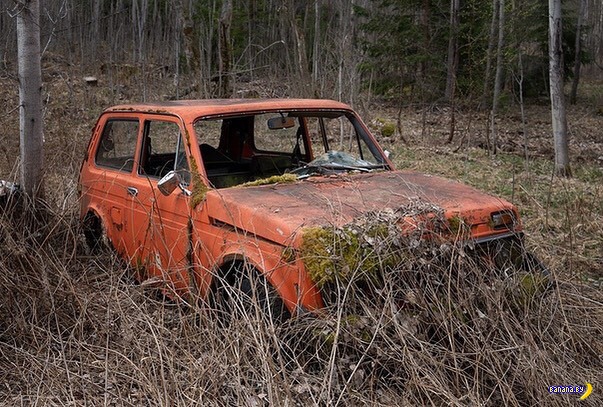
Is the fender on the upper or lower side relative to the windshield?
lower

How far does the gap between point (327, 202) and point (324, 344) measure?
40.6 inches

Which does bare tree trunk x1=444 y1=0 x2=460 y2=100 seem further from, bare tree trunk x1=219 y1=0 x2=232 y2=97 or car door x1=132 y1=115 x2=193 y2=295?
car door x1=132 y1=115 x2=193 y2=295

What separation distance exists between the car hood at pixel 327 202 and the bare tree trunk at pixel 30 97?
7.86ft

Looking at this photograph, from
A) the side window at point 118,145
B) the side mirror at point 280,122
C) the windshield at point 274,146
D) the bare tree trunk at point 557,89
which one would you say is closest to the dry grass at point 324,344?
the side window at point 118,145

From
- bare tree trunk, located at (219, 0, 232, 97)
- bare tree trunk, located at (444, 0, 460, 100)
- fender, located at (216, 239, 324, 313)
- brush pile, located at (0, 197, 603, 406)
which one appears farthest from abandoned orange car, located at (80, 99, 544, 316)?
bare tree trunk, located at (444, 0, 460, 100)

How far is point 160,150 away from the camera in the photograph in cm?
577

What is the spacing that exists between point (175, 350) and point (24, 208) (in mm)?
2321

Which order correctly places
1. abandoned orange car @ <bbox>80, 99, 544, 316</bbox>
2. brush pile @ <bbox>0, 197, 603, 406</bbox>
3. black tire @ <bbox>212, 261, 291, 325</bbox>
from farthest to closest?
abandoned orange car @ <bbox>80, 99, 544, 316</bbox>
black tire @ <bbox>212, 261, 291, 325</bbox>
brush pile @ <bbox>0, 197, 603, 406</bbox>

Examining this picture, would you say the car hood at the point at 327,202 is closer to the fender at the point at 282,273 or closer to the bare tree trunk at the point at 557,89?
the fender at the point at 282,273

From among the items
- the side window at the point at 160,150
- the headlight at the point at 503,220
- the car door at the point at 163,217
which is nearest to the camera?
the headlight at the point at 503,220

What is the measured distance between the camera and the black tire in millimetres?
3270

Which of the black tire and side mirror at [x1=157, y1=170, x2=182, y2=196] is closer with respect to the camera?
the black tire

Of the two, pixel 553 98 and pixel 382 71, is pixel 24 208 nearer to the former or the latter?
pixel 553 98

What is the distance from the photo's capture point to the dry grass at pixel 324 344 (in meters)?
3.07
